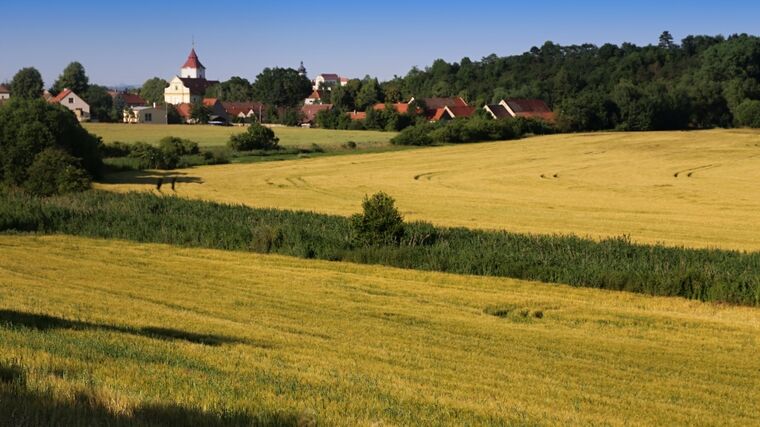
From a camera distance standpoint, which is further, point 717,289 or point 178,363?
point 717,289

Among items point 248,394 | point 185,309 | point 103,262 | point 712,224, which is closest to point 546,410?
point 248,394

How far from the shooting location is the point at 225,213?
120ft

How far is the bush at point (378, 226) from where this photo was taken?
30.1m

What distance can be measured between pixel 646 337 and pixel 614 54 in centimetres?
16295

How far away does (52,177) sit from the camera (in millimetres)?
48156

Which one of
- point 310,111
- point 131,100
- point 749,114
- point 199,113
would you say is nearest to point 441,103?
point 310,111

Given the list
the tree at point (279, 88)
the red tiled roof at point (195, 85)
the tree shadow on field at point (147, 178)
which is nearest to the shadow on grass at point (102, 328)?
the tree shadow on field at point (147, 178)

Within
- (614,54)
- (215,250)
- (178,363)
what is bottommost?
(215,250)

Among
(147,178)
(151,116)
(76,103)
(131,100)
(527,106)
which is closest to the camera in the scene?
(147,178)

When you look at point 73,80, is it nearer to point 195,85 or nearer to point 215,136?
point 195,85

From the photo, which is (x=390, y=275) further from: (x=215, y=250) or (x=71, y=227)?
(x=71, y=227)

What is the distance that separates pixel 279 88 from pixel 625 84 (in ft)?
A: 249

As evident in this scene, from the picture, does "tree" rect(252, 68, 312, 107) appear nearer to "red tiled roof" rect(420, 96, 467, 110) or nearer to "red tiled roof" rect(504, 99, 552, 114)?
"red tiled roof" rect(420, 96, 467, 110)

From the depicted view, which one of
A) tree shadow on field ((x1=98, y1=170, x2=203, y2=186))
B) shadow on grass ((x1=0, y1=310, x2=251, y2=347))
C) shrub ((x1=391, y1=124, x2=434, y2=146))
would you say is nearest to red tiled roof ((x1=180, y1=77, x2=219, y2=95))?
shrub ((x1=391, y1=124, x2=434, y2=146))
